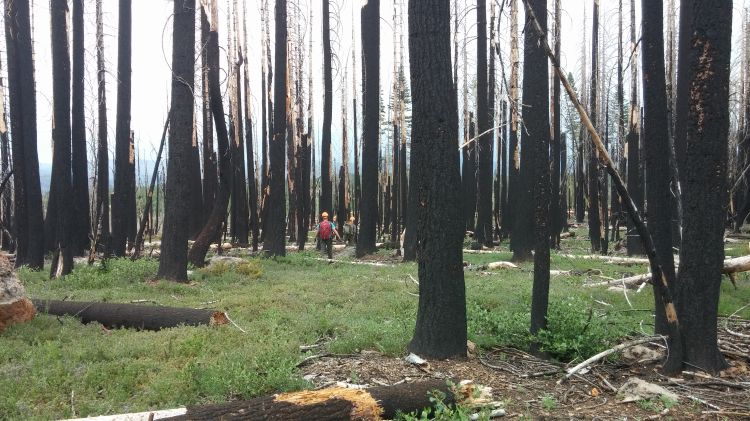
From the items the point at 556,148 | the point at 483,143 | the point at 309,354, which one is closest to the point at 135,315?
the point at 309,354

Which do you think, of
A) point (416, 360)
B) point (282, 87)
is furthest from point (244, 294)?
point (282, 87)

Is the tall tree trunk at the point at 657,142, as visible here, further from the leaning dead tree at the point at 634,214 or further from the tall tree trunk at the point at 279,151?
the tall tree trunk at the point at 279,151

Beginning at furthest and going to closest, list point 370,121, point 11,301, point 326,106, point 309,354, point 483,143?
point 326,106 < point 483,143 < point 370,121 < point 11,301 < point 309,354

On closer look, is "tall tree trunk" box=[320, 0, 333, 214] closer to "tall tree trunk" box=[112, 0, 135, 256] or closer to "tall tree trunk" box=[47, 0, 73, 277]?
"tall tree trunk" box=[112, 0, 135, 256]

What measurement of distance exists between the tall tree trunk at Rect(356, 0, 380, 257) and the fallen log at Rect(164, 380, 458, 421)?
1261 cm

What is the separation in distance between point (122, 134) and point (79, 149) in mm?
1265

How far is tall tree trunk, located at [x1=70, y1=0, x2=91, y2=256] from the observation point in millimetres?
13617

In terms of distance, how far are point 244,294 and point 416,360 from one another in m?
5.05

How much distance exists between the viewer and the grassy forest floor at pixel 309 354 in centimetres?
465

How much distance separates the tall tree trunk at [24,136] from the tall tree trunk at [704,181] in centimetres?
1339

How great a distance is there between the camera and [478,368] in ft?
17.7

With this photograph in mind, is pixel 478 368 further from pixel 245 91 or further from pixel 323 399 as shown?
pixel 245 91

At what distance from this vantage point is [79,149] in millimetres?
15617

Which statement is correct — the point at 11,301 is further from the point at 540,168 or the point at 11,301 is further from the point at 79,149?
the point at 79,149
